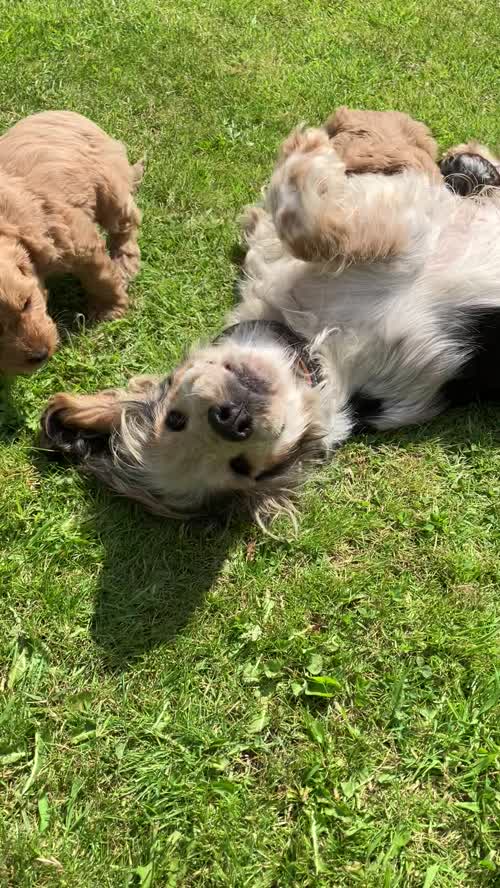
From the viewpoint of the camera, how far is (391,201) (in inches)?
133

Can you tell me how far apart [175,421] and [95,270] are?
1.15 metres

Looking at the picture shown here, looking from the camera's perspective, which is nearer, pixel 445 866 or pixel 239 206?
pixel 445 866

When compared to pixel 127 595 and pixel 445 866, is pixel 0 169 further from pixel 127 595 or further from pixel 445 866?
pixel 445 866

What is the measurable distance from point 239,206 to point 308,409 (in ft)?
6.18

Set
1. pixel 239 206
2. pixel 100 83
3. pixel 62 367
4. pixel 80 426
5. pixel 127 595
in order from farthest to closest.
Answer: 1. pixel 100 83
2. pixel 239 206
3. pixel 62 367
4. pixel 80 426
5. pixel 127 595

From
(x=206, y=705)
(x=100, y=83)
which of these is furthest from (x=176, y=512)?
(x=100, y=83)

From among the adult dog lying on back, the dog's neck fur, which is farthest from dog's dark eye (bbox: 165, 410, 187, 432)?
the dog's neck fur

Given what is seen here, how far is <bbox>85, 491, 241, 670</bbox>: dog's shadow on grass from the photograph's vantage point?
312 cm

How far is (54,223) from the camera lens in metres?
3.30

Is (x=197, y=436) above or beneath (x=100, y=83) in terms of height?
beneath

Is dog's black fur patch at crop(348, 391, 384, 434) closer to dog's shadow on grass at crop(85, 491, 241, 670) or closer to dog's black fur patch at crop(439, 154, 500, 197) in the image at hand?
dog's shadow on grass at crop(85, 491, 241, 670)

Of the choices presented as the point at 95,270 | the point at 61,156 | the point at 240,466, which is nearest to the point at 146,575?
the point at 240,466

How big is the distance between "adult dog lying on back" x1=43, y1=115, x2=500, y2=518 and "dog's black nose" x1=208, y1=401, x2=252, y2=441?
0.14 metres

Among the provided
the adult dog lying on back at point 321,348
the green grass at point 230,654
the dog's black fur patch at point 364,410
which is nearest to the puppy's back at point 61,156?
the green grass at point 230,654
